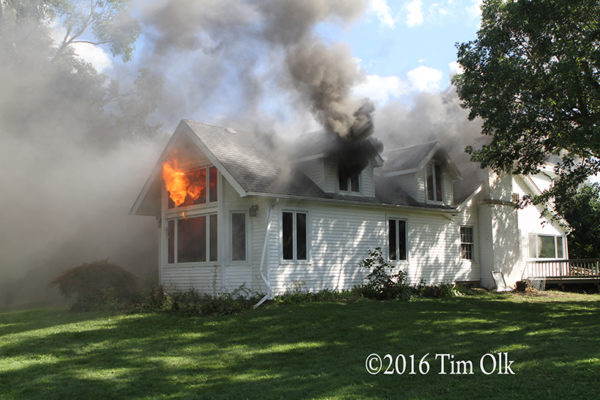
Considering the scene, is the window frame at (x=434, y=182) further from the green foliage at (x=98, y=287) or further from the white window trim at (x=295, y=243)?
the green foliage at (x=98, y=287)

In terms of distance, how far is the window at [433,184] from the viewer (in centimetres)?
2283

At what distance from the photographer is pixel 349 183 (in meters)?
19.7

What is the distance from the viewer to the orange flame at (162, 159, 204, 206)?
1900 centimetres

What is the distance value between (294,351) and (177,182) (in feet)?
34.5

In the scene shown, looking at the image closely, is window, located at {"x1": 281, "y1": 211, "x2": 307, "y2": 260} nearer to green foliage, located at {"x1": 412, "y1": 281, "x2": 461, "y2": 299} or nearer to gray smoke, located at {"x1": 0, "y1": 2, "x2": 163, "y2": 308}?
green foliage, located at {"x1": 412, "y1": 281, "x2": 461, "y2": 299}

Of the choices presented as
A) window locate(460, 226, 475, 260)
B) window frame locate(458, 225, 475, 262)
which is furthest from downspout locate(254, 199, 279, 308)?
window locate(460, 226, 475, 260)

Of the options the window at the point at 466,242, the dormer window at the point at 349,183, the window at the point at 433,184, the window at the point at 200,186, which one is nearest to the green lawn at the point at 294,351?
the window at the point at 200,186

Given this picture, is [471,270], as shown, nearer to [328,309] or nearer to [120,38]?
[328,309]

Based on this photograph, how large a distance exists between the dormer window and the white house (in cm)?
4

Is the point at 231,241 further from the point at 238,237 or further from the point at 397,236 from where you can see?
the point at 397,236

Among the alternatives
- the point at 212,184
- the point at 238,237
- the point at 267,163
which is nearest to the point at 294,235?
the point at 238,237

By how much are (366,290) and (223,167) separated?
6.01 metres

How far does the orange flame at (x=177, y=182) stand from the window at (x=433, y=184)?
31.7ft

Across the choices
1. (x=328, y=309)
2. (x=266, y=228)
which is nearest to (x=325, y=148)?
(x=266, y=228)
